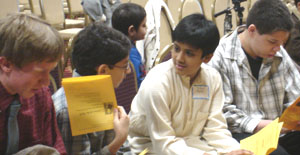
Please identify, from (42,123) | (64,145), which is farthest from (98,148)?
(42,123)

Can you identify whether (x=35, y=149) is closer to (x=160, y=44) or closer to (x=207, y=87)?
(x=207, y=87)

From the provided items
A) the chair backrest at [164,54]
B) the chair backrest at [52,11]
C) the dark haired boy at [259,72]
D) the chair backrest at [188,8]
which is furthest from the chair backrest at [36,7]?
the dark haired boy at [259,72]

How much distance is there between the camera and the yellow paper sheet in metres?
Result: 1.34

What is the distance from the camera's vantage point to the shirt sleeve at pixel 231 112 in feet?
5.73

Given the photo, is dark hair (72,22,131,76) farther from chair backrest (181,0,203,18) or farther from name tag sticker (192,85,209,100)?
chair backrest (181,0,203,18)

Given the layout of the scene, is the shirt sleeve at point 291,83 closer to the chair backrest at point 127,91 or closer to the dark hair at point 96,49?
the chair backrest at point 127,91

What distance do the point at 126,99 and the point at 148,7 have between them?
1.39m

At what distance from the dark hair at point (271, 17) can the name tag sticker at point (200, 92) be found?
0.50 m

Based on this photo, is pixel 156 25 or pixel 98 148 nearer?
pixel 98 148

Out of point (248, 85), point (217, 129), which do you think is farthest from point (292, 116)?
point (217, 129)

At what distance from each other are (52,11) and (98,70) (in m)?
2.85

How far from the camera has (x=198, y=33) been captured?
4.96 feet

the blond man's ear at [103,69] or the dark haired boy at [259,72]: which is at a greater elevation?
the blond man's ear at [103,69]

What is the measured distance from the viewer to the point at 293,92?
1.88m
